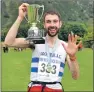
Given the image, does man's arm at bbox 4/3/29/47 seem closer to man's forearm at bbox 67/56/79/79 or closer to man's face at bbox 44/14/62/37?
man's face at bbox 44/14/62/37

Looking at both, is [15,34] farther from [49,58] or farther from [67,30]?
[67,30]

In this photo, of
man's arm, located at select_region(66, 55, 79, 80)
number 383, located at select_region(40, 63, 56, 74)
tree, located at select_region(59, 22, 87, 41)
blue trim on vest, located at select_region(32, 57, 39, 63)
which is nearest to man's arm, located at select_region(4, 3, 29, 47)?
blue trim on vest, located at select_region(32, 57, 39, 63)

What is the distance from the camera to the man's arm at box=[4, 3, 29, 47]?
144 inches

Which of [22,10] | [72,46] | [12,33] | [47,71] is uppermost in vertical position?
[22,10]

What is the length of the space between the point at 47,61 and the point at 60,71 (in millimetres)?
148

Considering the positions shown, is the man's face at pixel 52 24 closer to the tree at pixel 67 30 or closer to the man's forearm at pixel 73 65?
the man's forearm at pixel 73 65

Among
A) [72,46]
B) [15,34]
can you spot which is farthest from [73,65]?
[15,34]

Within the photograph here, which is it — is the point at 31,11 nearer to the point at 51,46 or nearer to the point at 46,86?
the point at 51,46

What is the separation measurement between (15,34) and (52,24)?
339mm

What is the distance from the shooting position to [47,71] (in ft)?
11.9

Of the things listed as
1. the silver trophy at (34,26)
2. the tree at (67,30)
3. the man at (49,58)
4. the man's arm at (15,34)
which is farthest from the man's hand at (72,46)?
the tree at (67,30)

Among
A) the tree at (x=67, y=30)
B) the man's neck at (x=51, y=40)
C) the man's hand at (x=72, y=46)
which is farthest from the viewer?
the tree at (x=67, y=30)

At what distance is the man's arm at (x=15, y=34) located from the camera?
3648 millimetres

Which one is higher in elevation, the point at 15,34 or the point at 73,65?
the point at 15,34
